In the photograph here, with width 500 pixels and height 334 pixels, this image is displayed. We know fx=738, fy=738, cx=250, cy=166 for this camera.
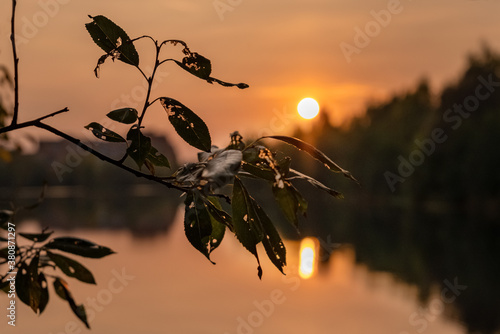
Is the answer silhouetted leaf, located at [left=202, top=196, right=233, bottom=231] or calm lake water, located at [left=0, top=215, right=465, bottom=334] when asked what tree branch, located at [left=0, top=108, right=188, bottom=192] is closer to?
silhouetted leaf, located at [left=202, top=196, right=233, bottom=231]

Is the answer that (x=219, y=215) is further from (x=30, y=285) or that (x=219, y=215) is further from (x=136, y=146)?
(x=30, y=285)

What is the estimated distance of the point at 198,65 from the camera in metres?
1.13

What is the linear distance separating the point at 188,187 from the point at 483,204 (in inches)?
2110

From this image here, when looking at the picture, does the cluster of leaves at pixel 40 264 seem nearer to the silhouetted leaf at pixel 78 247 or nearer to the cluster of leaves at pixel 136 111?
the silhouetted leaf at pixel 78 247

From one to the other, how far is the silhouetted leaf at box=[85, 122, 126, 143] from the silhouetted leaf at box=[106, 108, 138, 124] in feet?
0.12

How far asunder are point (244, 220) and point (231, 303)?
26.9 metres

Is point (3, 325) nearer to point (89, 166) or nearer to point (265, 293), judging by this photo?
point (265, 293)

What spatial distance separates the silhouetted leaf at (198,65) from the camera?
3.67ft

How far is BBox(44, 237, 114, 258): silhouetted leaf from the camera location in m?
1.54

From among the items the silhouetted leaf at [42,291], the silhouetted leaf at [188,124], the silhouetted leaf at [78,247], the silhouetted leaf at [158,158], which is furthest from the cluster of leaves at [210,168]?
the silhouetted leaf at [42,291]

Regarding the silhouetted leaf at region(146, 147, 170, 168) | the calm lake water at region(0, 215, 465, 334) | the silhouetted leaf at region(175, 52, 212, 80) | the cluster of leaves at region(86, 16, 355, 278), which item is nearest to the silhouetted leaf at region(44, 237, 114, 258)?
the silhouetted leaf at region(146, 147, 170, 168)

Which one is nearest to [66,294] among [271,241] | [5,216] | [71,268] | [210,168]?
[71,268]

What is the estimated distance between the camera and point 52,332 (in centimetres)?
2223

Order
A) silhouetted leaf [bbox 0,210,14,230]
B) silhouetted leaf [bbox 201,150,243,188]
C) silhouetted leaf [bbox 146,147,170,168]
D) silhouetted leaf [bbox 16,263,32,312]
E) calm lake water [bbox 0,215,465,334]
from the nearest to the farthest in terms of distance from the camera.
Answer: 1. silhouetted leaf [bbox 201,150,243,188]
2. silhouetted leaf [bbox 146,147,170,168]
3. silhouetted leaf [bbox 16,263,32,312]
4. silhouetted leaf [bbox 0,210,14,230]
5. calm lake water [bbox 0,215,465,334]
